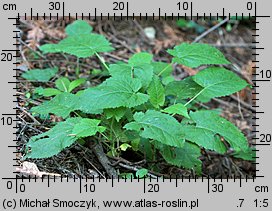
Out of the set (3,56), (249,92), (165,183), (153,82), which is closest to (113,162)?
(165,183)

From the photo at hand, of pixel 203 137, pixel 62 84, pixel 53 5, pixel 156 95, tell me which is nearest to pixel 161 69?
pixel 156 95

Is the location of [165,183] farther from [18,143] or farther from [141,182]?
[18,143]

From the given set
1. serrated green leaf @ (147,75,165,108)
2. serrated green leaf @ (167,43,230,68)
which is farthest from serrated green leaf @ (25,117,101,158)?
serrated green leaf @ (167,43,230,68)

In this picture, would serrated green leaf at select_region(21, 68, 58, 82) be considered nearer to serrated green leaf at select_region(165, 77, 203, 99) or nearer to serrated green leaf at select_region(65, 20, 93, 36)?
serrated green leaf at select_region(65, 20, 93, 36)

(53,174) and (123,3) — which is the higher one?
(123,3)

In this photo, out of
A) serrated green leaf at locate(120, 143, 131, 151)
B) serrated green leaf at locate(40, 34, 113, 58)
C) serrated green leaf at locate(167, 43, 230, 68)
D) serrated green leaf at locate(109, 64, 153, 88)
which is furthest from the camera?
serrated green leaf at locate(40, 34, 113, 58)

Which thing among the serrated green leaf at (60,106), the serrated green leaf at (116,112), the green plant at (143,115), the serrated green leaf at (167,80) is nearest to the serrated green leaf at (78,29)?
the green plant at (143,115)

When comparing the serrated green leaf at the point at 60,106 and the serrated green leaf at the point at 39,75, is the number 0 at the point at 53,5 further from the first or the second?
the serrated green leaf at the point at 60,106
